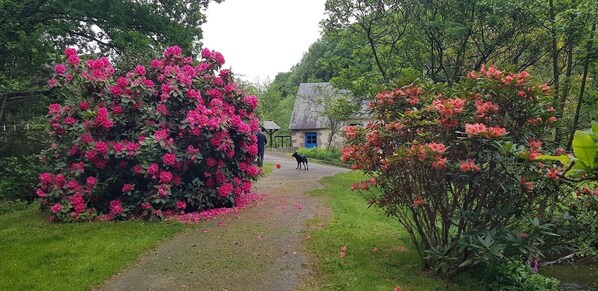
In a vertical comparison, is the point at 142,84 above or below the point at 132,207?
above

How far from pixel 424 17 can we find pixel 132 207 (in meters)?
9.73

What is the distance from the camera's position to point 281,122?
39.2 metres

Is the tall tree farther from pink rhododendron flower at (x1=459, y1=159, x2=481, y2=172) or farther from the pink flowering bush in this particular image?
pink rhododendron flower at (x1=459, y1=159, x2=481, y2=172)

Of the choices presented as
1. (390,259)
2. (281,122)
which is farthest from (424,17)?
(281,122)

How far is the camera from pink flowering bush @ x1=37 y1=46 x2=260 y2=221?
692 cm

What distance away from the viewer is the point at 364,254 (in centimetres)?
527

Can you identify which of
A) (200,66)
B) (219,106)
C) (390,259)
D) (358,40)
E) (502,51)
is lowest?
(390,259)

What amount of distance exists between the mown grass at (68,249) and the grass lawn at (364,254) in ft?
7.97

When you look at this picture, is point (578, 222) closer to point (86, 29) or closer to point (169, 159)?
point (169, 159)

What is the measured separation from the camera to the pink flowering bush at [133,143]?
6.92 m

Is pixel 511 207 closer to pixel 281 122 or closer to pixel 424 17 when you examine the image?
pixel 424 17

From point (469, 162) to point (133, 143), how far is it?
5581 mm

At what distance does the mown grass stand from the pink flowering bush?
529 millimetres

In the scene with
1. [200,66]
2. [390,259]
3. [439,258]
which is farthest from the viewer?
[200,66]
